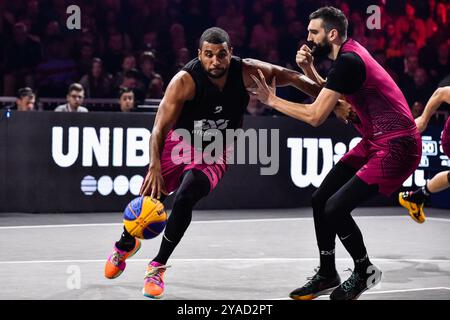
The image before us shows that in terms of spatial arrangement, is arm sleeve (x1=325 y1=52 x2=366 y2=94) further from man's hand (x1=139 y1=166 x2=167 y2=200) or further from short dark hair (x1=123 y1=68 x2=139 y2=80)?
short dark hair (x1=123 y1=68 x2=139 y2=80)

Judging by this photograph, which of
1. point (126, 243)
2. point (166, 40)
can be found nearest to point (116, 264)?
point (126, 243)

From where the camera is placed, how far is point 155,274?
261 inches

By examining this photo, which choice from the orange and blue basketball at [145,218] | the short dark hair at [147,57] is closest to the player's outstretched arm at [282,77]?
the orange and blue basketball at [145,218]

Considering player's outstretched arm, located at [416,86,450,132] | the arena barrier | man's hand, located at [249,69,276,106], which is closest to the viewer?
man's hand, located at [249,69,276,106]

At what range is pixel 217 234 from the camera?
1030 cm

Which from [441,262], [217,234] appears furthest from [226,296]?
[217,234]

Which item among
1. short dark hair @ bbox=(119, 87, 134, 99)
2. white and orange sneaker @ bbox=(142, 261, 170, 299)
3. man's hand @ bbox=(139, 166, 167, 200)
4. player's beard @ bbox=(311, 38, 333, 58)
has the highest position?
player's beard @ bbox=(311, 38, 333, 58)

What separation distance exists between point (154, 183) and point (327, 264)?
4.71 feet

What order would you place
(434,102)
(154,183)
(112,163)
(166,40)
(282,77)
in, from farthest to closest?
(166,40) < (112,163) < (434,102) < (282,77) < (154,183)

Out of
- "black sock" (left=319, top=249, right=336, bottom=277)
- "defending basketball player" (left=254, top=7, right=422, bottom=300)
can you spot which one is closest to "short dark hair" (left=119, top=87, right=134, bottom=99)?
"defending basketball player" (left=254, top=7, right=422, bottom=300)

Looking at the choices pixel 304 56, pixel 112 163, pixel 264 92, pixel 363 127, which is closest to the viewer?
pixel 264 92

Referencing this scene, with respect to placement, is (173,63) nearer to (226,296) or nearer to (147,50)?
(147,50)

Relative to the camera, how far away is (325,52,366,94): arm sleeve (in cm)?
618

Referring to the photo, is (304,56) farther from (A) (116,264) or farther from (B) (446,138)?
(B) (446,138)
